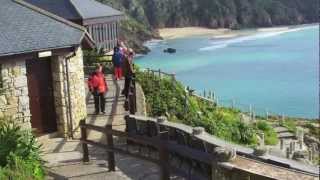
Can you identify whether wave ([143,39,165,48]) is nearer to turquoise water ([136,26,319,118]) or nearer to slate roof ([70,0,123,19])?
turquoise water ([136,26,319,118])

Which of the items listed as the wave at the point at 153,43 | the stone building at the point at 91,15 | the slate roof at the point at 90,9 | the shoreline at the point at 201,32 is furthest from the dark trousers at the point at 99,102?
the shoreline at the point at 201,32

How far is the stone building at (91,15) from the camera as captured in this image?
990 inches

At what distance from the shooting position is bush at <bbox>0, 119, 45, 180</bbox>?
1116 cm

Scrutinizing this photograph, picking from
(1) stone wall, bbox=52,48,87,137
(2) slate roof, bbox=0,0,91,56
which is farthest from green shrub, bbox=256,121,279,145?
(2) slate roof, bbox=0,0,91,56

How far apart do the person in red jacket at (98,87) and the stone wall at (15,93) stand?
7.90 ft

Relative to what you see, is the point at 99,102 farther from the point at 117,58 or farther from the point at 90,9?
the point at 90,9

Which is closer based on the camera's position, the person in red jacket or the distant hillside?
the person in red jacket

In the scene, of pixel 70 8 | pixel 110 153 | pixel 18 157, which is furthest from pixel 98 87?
pixel 70 8

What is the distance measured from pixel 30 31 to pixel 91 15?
10.5m

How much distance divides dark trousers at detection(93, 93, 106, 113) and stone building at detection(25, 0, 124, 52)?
25.6ft

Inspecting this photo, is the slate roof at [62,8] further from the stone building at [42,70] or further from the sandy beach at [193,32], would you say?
the sandy beach at [193,32]

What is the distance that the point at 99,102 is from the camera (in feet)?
58.1

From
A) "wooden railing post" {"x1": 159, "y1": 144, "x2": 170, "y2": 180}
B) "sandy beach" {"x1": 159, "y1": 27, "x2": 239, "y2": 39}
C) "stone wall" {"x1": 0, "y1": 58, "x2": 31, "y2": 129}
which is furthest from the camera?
"sandy beach" {"x1": 159, "y1": 27, "x2": 239, "y2": 39}

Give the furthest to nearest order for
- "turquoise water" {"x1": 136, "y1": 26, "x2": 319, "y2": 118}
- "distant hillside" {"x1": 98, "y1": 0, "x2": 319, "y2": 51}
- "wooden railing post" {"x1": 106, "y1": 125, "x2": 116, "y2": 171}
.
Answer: "distant hillside" {"x1": 98, "y1": 0, "x2": 319, "y2": 51} → "turquoise water" {"x1": 136, "y1": 26, "x2": 319, "y2": 118} → "wooden railing post" {"x1": 106, "y1": 125, "x2": 116, "y2": 171}
